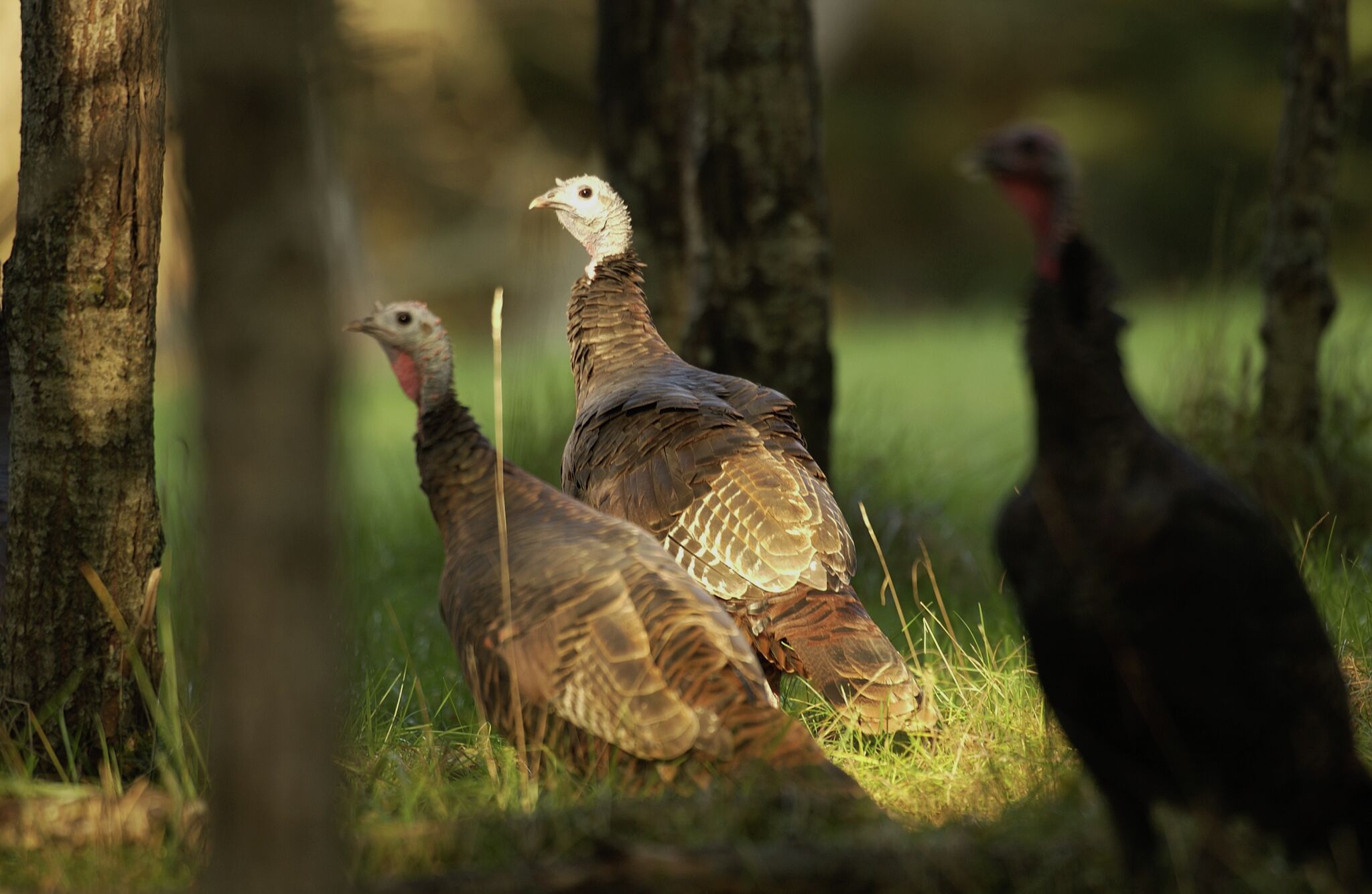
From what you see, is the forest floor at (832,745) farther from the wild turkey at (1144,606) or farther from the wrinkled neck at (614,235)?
the wrinkled neck at (614,235)

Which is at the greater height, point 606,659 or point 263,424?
point 263,424

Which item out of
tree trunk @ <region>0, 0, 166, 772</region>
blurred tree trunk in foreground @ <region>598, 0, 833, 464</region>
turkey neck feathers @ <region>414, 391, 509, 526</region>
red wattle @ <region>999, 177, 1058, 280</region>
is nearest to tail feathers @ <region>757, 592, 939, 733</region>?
turkey neck feathers @ <region>414, 391, 509, 526</region>

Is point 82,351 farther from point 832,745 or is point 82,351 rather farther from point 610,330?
point 832,745

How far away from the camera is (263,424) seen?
1.80m

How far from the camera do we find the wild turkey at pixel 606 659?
2.99m

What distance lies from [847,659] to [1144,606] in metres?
1.35

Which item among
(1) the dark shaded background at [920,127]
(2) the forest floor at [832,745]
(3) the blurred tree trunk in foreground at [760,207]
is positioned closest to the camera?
(2) the forest floor at [832,745]

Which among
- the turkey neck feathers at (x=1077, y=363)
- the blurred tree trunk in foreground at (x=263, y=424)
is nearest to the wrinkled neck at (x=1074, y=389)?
the turkey neck feathers at (x=1077, y=363)

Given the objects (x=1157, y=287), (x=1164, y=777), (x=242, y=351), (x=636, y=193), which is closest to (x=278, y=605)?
(x=242, y=351)

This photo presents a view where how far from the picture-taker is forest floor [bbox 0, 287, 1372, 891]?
8.31ft

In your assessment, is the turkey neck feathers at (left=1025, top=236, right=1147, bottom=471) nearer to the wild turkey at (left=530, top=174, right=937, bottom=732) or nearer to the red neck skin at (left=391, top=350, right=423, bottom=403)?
the wild turkey at (left=530, top=174, right=937, bottom=732)

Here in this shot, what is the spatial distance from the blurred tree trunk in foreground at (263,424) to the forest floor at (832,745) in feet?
0.42

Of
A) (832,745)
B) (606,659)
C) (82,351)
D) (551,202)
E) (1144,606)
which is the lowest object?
(832,745)

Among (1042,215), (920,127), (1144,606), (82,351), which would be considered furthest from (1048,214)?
(920,127)
